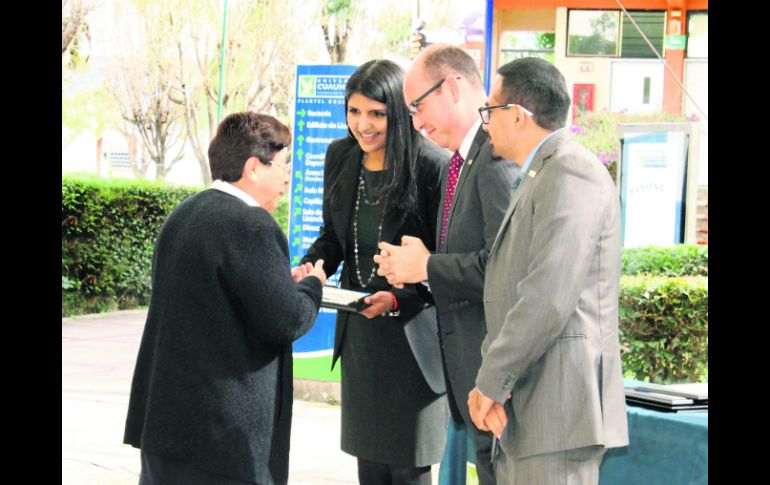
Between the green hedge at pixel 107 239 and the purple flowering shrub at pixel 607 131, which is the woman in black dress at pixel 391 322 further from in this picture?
the green hedge at pixel 107 239

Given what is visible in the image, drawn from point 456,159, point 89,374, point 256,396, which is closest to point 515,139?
point 456,159

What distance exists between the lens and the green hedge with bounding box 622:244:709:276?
244 inches

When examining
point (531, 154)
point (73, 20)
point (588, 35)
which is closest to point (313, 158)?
point (531, 154)

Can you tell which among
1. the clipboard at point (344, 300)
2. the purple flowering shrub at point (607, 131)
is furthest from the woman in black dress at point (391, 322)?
the purple flowering shrub at point (607, 131)

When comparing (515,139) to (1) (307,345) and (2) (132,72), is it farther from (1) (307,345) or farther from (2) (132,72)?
(2) (132,72)

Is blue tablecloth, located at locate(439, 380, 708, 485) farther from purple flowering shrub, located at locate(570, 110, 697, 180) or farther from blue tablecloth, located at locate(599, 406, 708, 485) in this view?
purple flowering shrub, located at locate(570, 110, 697, 180)

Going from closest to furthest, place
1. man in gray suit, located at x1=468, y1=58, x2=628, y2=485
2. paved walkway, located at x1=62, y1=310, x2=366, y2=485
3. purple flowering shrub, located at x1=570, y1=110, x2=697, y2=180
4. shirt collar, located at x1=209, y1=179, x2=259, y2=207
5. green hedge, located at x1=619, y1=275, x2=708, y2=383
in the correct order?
man in gray suit, located at x1=468, y1=58, x2=628, y2=485 → shirt collar, located at x1=209, y1=179, x2=259, y2=207 → green hedge, located at x1=619, y1=275, x2=708, y2=383 → paved walkway, located at x1=62, y1=310, x2=366, y2=485 → purple flowering shrub, located at x1=570, y1=110, x2=697, y2=180

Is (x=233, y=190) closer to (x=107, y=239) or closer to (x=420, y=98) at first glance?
(x=420, y=98)

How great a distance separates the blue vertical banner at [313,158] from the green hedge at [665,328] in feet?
7.48

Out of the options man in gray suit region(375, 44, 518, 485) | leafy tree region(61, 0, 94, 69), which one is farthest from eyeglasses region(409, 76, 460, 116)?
leafy tree region(61, 0, 94, 69)

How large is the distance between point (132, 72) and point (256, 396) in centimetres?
1393

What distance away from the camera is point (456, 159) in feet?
10.3

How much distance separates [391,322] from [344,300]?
229 millimetres

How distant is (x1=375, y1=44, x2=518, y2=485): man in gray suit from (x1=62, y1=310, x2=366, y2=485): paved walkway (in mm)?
2663
